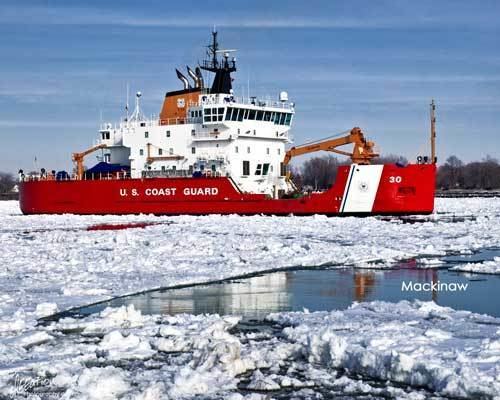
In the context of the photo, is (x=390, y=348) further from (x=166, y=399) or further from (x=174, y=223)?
(x=174, y=223)

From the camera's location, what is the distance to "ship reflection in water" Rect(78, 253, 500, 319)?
31.0 feet

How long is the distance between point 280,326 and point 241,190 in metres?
21.6

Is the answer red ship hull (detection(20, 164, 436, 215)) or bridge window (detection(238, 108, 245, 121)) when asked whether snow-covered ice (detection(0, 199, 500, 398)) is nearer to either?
red ship hull (detection(20, 164, 436, 215))

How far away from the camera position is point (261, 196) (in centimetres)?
2903

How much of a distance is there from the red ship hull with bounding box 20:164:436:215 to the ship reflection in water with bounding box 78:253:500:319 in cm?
1508

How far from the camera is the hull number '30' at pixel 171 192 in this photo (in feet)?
97.0

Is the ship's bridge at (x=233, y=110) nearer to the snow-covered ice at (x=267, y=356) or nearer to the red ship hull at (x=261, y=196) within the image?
the red ship hull at (x=261, y=196)

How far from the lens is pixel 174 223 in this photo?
2573 centimetres

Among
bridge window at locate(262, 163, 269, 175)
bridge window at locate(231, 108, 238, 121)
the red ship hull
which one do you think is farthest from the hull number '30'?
bridge window at locate(231, 108, 238, 121)

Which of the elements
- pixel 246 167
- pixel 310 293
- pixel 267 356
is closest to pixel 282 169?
pixel 246 167

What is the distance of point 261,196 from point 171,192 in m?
3.97

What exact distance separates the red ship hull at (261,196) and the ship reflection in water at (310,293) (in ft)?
49.5

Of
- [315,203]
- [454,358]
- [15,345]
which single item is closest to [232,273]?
[15,345]

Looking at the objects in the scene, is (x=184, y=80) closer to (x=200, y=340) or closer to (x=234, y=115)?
(x=234, y=115)
